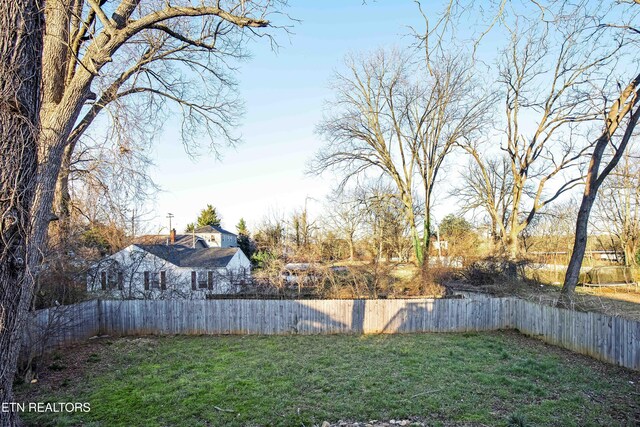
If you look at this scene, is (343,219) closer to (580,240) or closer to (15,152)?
(580,240)

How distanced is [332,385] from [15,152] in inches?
210

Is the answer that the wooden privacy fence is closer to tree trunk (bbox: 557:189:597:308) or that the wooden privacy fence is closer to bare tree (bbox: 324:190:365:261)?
tree trunk (bbox: 557:189:597:308)

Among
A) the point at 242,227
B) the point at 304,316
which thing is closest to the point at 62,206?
the point at 304,316

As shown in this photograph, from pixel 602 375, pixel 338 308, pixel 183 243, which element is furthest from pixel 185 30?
pixel 183 243

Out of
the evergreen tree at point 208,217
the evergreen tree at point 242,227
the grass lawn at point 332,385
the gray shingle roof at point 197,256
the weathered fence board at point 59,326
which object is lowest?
the grass lawn at point 332,385

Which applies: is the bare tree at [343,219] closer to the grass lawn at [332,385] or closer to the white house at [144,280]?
the white house at [144,280]

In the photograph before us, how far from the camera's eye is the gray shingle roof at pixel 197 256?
1905 centimetres

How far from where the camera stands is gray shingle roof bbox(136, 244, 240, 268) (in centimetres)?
1905

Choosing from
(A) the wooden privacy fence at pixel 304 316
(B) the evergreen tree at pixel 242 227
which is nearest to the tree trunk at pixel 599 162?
(A) the wooden privacy fence at pixel 304 316

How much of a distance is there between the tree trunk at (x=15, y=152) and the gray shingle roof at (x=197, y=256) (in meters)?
15.5

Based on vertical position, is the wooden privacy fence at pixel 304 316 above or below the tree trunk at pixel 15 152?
below

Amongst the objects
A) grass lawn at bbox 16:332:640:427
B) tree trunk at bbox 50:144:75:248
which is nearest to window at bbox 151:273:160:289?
tree trunk at bbox 50:144:75:248

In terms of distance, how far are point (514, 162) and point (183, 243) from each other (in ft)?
74.5

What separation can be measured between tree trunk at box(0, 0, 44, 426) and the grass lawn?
7.13ft
